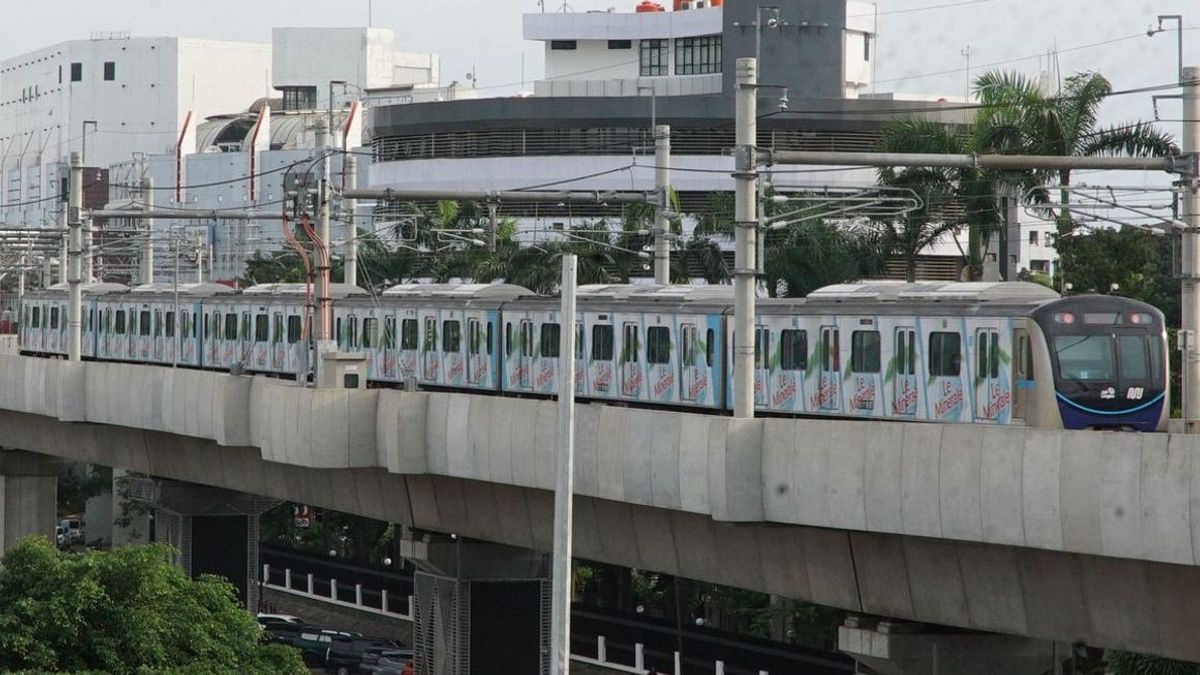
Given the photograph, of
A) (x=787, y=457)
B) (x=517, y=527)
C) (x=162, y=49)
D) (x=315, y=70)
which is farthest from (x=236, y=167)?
(x=787, y=457)

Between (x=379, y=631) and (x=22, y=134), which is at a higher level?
(x=22, y=134)

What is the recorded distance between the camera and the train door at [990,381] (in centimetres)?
2884

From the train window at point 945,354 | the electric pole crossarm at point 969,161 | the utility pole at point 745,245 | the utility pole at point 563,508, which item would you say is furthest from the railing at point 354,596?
the utility pole at point 563,508

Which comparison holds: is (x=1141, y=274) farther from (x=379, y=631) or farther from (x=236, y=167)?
(x=236, y=167)

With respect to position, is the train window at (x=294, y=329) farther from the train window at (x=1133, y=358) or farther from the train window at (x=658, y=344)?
the train window at (x=1133, y=358)

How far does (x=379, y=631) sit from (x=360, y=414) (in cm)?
2614

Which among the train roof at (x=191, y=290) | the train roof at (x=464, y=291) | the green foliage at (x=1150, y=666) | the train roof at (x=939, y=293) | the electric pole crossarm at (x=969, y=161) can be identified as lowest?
the green foliage at (x=1150, y=666)

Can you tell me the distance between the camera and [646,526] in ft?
94.6

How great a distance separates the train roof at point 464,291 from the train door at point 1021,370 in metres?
14.6

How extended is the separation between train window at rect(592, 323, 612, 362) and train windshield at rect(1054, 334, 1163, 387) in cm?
1148

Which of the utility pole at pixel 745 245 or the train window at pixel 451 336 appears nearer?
the utility pole at pixel 745 245

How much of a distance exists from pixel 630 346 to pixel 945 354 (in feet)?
26.6

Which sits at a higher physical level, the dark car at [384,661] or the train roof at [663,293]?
the train roof at [663,293]

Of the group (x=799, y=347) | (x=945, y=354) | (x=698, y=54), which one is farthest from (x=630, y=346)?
(x=698, y=54)
